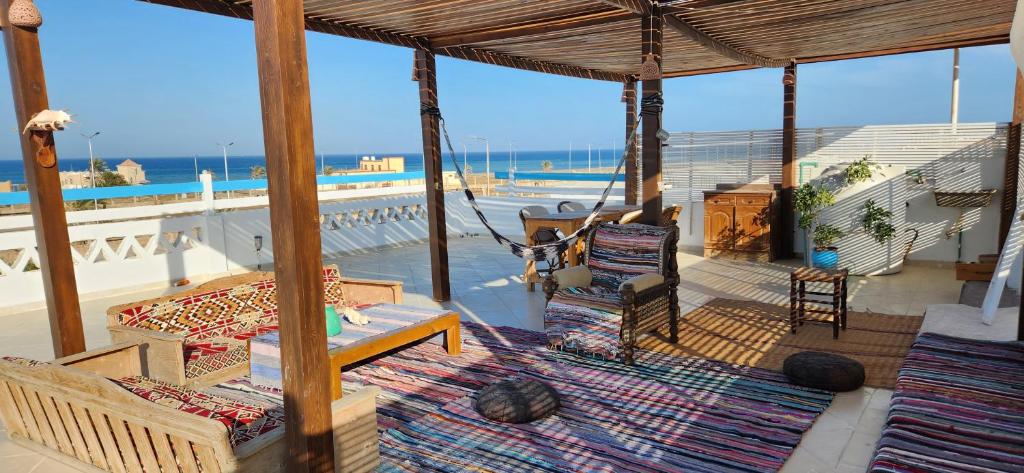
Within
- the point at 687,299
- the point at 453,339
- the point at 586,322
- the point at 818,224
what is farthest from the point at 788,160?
the point at 453,339

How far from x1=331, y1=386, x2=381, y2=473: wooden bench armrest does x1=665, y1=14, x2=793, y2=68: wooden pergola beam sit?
3.93 meters

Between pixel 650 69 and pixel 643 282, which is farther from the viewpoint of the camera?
pixel 650 69

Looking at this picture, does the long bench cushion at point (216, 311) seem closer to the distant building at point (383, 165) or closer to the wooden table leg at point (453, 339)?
the wooden table leg at point (453, 339)

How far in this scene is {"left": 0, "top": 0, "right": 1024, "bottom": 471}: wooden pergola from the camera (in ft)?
7.06

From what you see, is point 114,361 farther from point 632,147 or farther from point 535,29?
point 632,147

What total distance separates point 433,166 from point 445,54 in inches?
42.3

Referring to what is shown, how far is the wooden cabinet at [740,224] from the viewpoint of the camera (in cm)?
800

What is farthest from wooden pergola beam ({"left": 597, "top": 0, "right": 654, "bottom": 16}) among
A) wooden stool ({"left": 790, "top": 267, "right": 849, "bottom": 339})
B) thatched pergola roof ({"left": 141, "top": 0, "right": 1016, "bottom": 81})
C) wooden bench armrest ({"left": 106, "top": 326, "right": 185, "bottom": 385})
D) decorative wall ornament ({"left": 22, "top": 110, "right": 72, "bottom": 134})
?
wooden bench armrest ({"left": 106, "top": 326, "right": 185, "bottom": 385})

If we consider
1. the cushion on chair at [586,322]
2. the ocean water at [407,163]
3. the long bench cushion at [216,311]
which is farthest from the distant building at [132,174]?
the cushion on chair at [586,322]

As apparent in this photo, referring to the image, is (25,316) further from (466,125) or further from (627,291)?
(466,125)

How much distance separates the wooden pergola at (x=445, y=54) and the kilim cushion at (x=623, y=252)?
52 cm

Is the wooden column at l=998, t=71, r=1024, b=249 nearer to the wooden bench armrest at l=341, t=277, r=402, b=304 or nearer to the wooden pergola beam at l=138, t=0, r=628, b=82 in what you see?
the wooden pergola beam at l=138, t=0, r=628, b=82

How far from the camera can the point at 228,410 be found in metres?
2.55

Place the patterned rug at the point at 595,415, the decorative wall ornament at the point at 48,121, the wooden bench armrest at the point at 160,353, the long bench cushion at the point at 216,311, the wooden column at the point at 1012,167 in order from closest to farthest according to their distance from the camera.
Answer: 1. the patterned rug at the point at 595,415
2. the decorative wall ornament at the point at 48,121
3. the wooden bench armrest at the point at 160,353
4. the long bench cushion at the point at 216,311
5. the wooden column at the point at 1012,167
